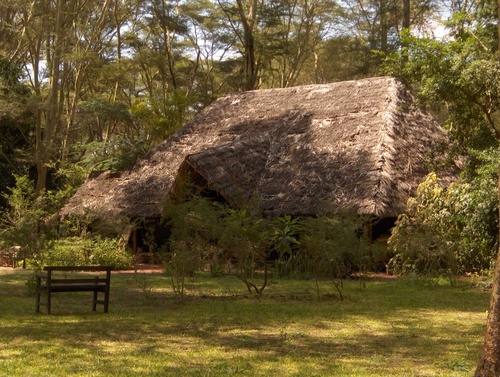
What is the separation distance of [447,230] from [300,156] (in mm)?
4559

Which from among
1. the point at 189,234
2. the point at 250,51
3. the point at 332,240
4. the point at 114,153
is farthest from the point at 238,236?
Answer: the point at 250,51

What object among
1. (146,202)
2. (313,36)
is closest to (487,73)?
(146,202)

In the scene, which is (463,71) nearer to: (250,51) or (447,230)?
(447,230)

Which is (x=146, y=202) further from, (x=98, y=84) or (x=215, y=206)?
(x=98, y=84)

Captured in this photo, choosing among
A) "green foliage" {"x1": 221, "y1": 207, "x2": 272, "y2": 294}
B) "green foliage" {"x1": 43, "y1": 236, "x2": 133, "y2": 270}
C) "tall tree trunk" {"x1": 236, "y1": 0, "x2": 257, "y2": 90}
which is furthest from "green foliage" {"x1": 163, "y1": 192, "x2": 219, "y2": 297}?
"tall tree trunk" {"x1": 236, "y1": 0, "x2": 257, "y2": 90}

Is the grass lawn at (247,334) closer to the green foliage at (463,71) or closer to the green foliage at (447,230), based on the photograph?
the green foliage at (447,230)

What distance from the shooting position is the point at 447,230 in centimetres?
1608

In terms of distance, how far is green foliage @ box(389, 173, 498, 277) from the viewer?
14.6 meters

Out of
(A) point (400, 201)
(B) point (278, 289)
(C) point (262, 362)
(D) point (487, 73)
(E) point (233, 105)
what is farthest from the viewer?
(E) point (233, 105)

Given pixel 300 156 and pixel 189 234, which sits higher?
pixel 300 156

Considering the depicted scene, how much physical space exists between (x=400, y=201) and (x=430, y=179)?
847mm

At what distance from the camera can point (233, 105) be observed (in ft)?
76.6

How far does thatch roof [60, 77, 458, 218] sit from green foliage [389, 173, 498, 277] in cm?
58

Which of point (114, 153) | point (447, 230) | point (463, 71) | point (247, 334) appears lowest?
point (247, 334)
